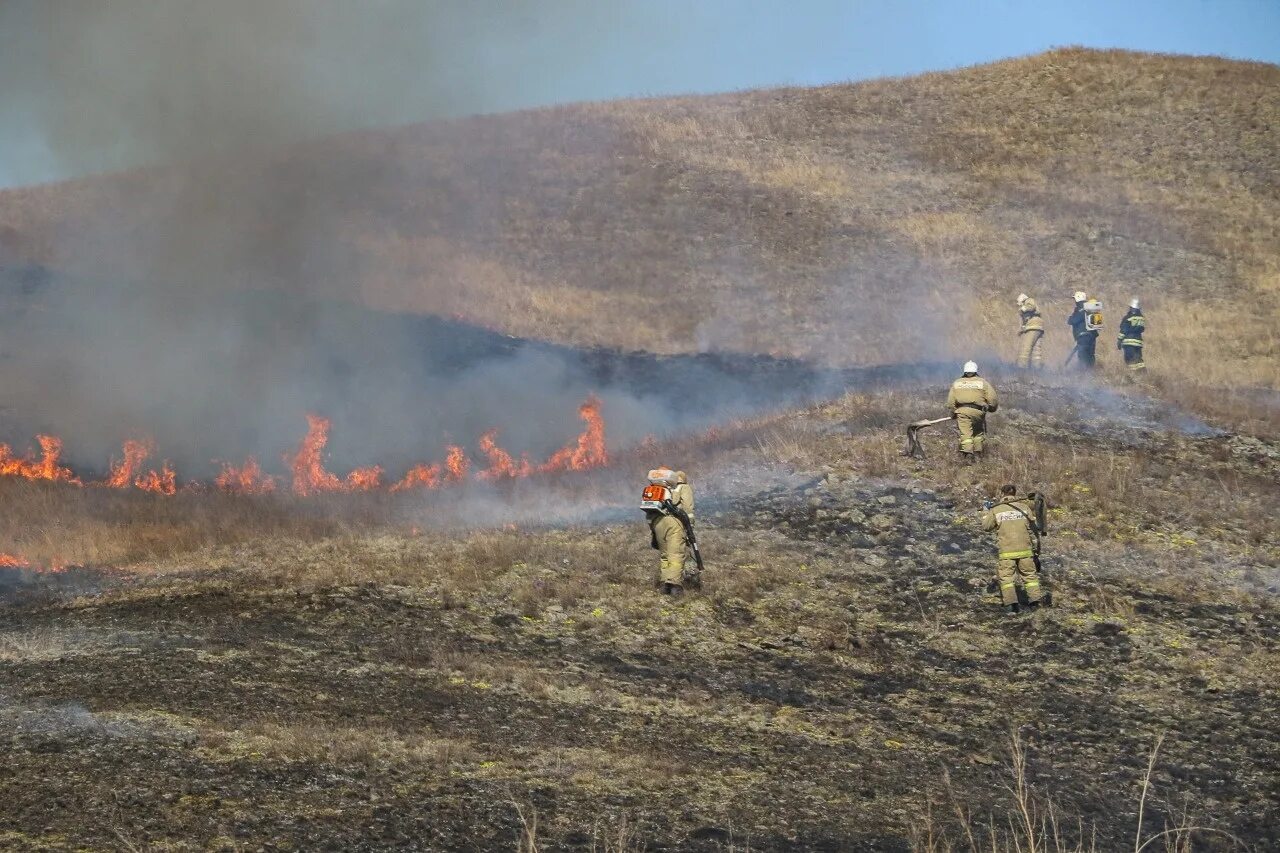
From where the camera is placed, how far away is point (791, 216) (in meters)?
39.2

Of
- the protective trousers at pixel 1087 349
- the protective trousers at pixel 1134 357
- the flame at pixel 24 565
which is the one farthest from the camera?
the protective trousers at pixel 1087 349

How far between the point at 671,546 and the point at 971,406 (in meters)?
5.43

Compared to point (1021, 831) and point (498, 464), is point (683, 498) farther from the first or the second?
point (498, 464)

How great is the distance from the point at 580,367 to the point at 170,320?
812 centimetres

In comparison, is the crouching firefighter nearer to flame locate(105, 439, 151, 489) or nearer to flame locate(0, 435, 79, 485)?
flame locate(105, 439, 151, 489)

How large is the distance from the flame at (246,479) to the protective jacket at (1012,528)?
10.6 meters

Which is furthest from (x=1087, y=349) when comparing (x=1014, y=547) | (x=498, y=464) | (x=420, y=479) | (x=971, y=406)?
(x=420, y=479)

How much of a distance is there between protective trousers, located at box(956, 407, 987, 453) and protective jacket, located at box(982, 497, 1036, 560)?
3.78 meters

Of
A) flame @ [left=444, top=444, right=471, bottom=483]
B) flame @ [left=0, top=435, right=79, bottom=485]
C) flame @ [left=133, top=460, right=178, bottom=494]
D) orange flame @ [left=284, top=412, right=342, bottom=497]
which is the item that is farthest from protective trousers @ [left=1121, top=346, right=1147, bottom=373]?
flame @ [left=0, top=435, right=79, bottom=485]

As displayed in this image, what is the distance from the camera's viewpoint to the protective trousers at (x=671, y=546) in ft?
42.3

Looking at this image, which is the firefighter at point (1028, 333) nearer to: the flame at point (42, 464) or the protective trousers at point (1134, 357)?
the protective trousers at point (1134, 357)

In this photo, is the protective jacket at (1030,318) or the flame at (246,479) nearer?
the flame at (246,479)

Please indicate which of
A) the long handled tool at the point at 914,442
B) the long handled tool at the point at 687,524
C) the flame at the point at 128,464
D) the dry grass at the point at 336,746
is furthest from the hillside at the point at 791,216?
the dry grass at the point at 336,746

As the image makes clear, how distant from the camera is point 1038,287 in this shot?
33.8 m
